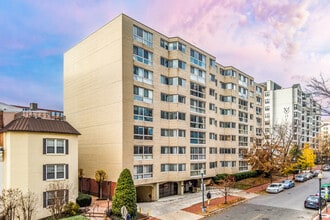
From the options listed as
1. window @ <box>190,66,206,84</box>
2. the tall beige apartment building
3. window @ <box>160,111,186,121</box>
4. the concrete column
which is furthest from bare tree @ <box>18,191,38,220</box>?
window @ <box>190,66,206,84</box>

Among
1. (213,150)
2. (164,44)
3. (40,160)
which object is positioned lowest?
(213,150)

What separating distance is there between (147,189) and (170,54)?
19.5 meters

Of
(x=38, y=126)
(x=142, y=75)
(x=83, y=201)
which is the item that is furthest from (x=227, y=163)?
(x=38, y=126)

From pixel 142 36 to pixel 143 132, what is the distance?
12636 mm

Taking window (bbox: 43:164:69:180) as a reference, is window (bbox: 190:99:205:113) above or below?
above

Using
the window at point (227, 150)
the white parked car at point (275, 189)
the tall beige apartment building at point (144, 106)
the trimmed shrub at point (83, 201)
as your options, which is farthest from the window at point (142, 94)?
the white parked car at point (275, 189)

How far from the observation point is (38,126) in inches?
1010

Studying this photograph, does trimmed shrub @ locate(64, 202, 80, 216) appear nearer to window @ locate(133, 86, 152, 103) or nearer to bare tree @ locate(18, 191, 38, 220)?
bare tree @ locate(18, 191, 38, 220)

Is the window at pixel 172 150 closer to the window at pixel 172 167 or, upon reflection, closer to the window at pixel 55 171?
the window at pixel 172 167

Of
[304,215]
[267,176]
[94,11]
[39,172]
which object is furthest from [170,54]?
[267,176]

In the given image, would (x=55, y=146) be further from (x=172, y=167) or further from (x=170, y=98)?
(x=170, y=98)

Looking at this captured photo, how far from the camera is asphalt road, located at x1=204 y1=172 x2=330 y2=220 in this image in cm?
2641

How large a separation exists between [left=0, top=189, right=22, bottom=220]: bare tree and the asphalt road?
58.9 ft

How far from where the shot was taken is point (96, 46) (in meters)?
35.8
